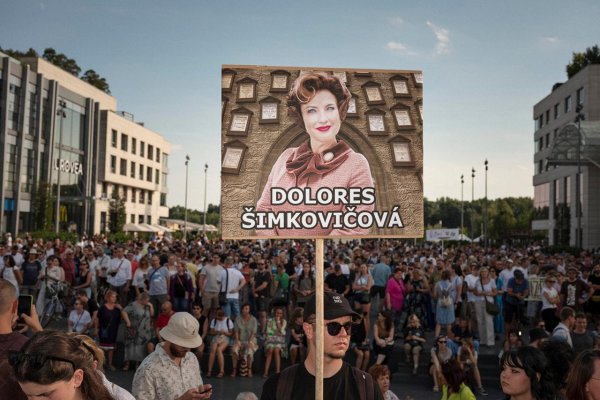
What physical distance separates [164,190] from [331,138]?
85290 millimetres

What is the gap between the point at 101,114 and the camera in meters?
65.4

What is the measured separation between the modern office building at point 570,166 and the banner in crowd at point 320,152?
38065 mm

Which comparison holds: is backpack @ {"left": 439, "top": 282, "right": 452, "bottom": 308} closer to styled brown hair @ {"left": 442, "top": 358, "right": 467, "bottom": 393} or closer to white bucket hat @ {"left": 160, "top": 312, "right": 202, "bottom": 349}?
styled brown hair @ {"left": 442, "top": 358, "right": 467, "bottom": 393}

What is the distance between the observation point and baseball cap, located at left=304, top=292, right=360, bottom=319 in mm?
3688

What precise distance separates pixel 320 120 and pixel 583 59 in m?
69.6

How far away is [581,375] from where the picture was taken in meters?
3.44

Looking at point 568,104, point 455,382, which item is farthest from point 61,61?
point 455,382

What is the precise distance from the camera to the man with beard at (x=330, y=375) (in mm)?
3443

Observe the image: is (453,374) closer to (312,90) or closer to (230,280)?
(312,90)

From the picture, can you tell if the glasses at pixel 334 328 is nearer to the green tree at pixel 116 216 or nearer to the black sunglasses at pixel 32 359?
the black sunglasses at pixel 32 359

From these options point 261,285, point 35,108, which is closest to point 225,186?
point 261,285

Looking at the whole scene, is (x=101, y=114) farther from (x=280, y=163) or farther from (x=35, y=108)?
(x=280, y=163)

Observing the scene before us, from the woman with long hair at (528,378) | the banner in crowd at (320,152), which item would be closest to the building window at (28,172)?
the banner in crowd at (320,152)

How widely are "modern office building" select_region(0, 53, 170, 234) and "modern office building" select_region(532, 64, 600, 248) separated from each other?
37.6 meters
